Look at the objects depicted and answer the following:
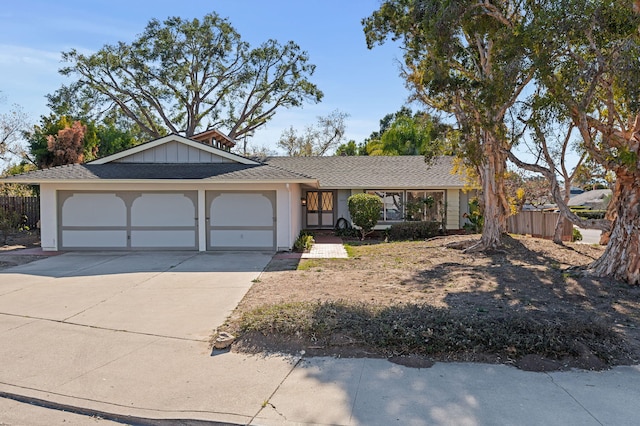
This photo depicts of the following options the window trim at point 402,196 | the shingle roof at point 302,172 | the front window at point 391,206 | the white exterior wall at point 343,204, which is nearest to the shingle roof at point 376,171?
the shingle roof at point 302,172

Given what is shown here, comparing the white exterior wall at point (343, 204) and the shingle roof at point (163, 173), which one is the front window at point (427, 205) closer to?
the white exterior wall at point (343, 204)

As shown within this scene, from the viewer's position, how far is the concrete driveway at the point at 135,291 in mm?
6535

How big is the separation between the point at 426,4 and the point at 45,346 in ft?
36.6

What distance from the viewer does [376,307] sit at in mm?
6445

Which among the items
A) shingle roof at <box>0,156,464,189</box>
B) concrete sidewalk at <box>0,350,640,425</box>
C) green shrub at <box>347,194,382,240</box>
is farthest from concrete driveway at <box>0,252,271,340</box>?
green shrub at <box>347,194,382,240</box>

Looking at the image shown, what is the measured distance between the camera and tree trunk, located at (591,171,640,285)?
29.2ft

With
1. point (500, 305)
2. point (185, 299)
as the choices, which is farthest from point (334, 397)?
point (185, 299)

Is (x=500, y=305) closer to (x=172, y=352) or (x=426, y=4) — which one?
(x=172, y=352)

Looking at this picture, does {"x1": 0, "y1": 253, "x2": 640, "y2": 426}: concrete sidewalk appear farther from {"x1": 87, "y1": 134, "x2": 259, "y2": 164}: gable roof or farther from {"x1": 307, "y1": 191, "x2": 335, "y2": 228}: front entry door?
{"x1": 307, "y1": 191, "x2": 335, "y2": 228}: front entry door

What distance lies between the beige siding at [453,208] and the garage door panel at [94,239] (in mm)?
13849

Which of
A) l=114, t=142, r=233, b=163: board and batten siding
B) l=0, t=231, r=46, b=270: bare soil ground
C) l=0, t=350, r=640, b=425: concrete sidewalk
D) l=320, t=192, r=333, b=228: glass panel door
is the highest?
l=114, t=142, r=233, b=163: board and batten siding

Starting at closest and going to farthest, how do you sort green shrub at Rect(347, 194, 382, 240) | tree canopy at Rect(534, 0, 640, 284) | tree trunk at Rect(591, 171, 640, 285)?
1. tree canopy at Rect(534, 0, 640, 284)
2. tree trunk at Rect(591, 171, 640, 285)
3. green shrub at Rect(347, 194, 382, 240)

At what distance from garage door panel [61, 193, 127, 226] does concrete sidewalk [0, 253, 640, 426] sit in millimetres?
8070

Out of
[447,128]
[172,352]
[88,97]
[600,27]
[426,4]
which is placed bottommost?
[172,352]
